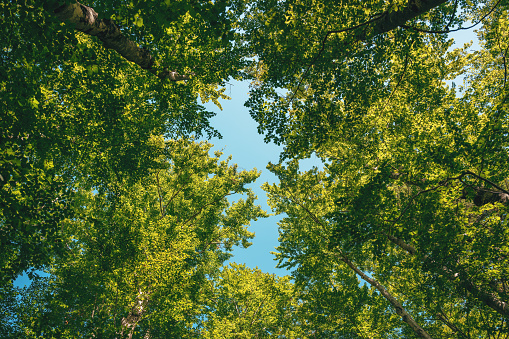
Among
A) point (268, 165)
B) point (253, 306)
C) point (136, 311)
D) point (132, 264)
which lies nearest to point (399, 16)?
point (268, 165)

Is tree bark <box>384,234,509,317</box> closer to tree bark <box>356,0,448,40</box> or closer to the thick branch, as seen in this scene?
tree bark <box>356,0,448,40</box>

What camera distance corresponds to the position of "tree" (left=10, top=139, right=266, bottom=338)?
8781 mm

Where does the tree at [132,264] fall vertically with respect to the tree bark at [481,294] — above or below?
above

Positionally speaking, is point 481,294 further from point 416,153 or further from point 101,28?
point 101,28

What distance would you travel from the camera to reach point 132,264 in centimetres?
917

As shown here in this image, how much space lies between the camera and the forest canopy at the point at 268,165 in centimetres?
487

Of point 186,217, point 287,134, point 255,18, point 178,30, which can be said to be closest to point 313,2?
point 255,18

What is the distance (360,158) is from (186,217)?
11341 millimetres

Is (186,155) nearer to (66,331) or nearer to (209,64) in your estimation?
(209,64)

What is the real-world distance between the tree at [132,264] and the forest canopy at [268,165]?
10cm

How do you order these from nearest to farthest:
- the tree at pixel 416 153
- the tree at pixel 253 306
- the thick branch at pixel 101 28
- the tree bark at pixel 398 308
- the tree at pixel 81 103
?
the thick branch at pixel 101 28 < the tree at pixel 81 103 < the tree at pixel 416 153 < the tree bark at pixel 398 308 < the tree at pixel 253 306

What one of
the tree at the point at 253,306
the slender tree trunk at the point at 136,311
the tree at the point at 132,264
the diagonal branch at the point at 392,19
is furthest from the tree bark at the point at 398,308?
the diagonal branch at the point at 392,19

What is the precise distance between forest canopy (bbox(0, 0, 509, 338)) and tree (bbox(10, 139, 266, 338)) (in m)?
0.10

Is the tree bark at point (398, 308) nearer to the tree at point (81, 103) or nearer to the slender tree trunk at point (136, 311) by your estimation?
the slender tree trunk at point (136, 311)
